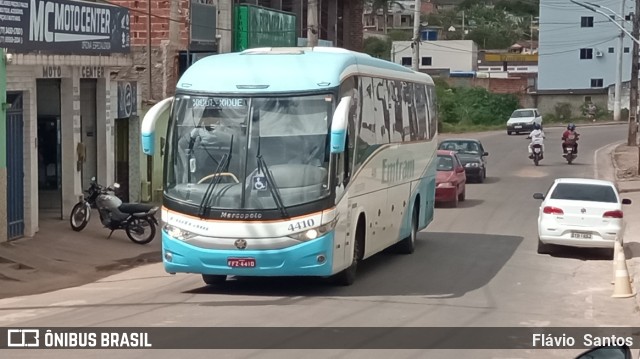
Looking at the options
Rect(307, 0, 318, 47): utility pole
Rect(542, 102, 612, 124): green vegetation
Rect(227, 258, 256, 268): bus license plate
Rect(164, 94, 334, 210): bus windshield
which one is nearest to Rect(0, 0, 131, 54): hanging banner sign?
Rect(164, 94, 334, 210): bus windshield

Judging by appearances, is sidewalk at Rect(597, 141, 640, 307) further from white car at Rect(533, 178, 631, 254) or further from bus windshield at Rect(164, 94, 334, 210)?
bus windshield at Rect(164, 94, 334, 210)

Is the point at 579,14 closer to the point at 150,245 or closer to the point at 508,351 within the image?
the point at 150,245

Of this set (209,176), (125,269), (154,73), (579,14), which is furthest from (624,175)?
(579,14)

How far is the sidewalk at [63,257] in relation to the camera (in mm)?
17234

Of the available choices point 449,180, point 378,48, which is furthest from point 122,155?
point 378,48

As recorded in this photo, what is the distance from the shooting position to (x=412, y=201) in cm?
2095

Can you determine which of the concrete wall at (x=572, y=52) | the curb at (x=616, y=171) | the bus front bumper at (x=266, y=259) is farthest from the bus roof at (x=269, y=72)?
the concrete wall at (x=572, y=52)

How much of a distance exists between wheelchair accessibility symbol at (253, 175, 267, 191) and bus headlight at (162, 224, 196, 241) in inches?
43.8

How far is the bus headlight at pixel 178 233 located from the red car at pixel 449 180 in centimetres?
1620

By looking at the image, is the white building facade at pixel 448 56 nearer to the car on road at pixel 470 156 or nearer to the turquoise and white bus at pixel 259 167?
the car on road at pixel 470 156

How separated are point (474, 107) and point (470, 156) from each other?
40.6 m

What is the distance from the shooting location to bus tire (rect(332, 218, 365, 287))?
16.3 meters

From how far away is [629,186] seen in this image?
37.1m

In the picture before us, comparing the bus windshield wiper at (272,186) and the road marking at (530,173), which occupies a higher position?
the bus windshield wiper at (272,186)
